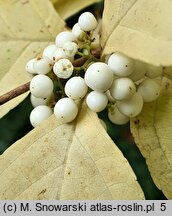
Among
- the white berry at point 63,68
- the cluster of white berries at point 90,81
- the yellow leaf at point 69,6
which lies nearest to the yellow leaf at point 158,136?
the cluster of white berries at point 90,81

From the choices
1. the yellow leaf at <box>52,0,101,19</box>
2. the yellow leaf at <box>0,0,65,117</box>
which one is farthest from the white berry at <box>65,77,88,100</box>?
the yellow leaf at <box>52,0,101,19</box>

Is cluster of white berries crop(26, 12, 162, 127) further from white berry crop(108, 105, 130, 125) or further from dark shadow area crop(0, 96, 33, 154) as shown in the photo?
dark shadow area crop(0, 96, 33, 154)

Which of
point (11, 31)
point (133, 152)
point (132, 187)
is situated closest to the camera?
point (132, 187)

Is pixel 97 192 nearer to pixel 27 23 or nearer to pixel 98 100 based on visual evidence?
pixel 98 100

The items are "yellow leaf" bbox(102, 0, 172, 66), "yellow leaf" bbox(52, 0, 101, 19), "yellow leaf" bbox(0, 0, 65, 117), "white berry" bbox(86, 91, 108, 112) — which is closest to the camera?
"yellow leaf" bbox(102, 0, 172, 66)

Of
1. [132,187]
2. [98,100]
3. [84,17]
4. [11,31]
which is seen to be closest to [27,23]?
[11,31]

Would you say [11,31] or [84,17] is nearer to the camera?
[84,17]
